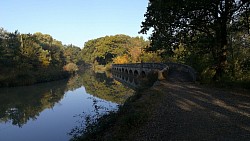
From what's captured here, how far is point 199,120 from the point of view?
850 centimetres

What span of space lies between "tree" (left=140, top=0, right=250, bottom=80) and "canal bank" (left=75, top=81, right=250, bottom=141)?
6768 mm

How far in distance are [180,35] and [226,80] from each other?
15.9 feet

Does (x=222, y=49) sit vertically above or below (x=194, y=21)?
below

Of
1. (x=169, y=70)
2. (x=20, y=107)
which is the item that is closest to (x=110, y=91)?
(x=169, y=70)

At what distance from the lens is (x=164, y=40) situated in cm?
1861

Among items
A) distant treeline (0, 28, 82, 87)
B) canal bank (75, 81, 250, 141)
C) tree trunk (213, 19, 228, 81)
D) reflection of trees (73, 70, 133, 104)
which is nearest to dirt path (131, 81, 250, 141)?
canal bank (75, 81, 250, 141)

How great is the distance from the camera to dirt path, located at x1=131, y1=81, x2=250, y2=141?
6.97 meters

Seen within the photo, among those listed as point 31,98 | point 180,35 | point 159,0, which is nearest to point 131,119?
point 159,0

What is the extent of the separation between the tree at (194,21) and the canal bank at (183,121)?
22.2 ft

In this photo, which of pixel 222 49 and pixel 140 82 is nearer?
pixel 222 49

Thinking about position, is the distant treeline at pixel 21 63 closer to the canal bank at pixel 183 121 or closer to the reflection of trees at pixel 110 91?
the reflection of trees at pixel 110 91

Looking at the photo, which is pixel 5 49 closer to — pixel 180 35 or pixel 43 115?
pixel 43 115

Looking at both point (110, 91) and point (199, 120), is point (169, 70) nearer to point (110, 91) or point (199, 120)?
point (110, 91)

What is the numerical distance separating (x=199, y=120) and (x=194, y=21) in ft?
38.2
